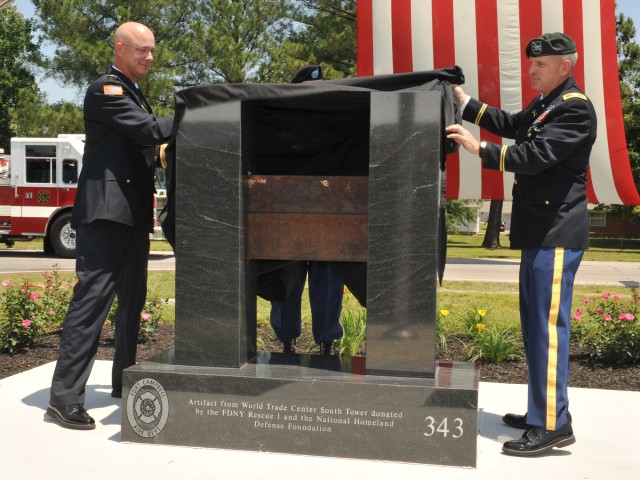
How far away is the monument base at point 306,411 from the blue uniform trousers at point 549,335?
0.33 meters

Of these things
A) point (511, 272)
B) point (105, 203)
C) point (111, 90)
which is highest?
point (111, 90)

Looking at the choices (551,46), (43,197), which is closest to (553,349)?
(551,46)

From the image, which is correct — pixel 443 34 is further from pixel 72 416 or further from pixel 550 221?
pixel 72 416

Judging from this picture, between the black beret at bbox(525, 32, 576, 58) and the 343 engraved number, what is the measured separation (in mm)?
1739

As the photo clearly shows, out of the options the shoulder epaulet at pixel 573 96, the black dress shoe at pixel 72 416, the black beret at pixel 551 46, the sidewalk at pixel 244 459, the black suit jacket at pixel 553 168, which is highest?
Result: the black beret at pixel 551 46

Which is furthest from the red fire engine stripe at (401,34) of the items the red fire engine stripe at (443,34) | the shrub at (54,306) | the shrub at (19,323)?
the shrub at (19,323)

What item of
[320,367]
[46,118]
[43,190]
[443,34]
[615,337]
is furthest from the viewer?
[46,118]

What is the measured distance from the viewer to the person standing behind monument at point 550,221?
12.0ft

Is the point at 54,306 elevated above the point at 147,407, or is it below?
above

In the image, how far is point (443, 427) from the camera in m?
3.44

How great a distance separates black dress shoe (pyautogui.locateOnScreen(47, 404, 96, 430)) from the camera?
154 inches

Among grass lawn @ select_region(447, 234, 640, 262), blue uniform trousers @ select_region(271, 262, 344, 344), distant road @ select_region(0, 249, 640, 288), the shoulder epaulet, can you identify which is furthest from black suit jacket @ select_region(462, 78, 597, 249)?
grass lawn @ select_region(447, 234, 640, 262)

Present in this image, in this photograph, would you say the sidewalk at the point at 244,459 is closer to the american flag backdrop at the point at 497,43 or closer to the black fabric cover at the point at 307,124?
the black fabric cover at the point at 307,124

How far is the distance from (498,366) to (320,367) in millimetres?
2246
